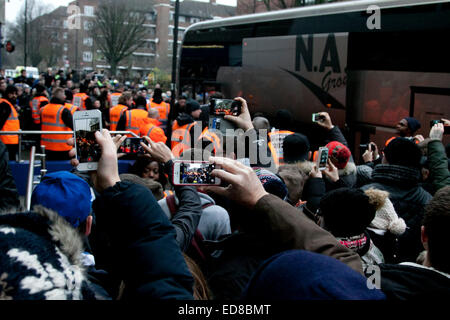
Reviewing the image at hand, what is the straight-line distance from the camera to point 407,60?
8.64 meters

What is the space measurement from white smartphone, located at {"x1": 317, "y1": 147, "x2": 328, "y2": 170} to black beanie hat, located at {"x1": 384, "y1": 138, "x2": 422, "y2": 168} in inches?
18.8

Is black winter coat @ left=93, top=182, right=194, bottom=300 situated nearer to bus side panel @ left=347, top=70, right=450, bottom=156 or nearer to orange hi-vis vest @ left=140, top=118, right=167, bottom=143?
orange hi-vis vest @ left=140, top=118, right=167, bottom=143

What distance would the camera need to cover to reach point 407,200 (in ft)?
11.7

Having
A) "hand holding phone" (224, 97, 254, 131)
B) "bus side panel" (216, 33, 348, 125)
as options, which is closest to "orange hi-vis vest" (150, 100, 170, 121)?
"bus side panel" (216, 33, 348, 125)

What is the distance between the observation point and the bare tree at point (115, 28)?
52.4 metres

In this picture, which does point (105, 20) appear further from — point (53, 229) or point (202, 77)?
point (53, 229)

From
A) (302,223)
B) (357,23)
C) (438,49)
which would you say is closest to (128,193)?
(302,223)

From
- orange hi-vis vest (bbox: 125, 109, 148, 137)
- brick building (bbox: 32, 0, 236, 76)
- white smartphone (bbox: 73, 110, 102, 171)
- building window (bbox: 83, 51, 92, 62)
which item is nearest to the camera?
white smartphone (bbox: 73, 110, 102, 171)

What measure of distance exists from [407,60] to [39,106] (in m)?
8.87

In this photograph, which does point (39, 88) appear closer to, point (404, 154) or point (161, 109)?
point (161, 109)

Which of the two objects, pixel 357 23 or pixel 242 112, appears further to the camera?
pixel 357 23

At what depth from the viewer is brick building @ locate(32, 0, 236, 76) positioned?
2247 inches

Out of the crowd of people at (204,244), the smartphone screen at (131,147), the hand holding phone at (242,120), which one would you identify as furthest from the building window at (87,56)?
the crowd of people at (204,244)

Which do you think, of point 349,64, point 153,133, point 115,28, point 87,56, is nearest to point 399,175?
point 153,133
